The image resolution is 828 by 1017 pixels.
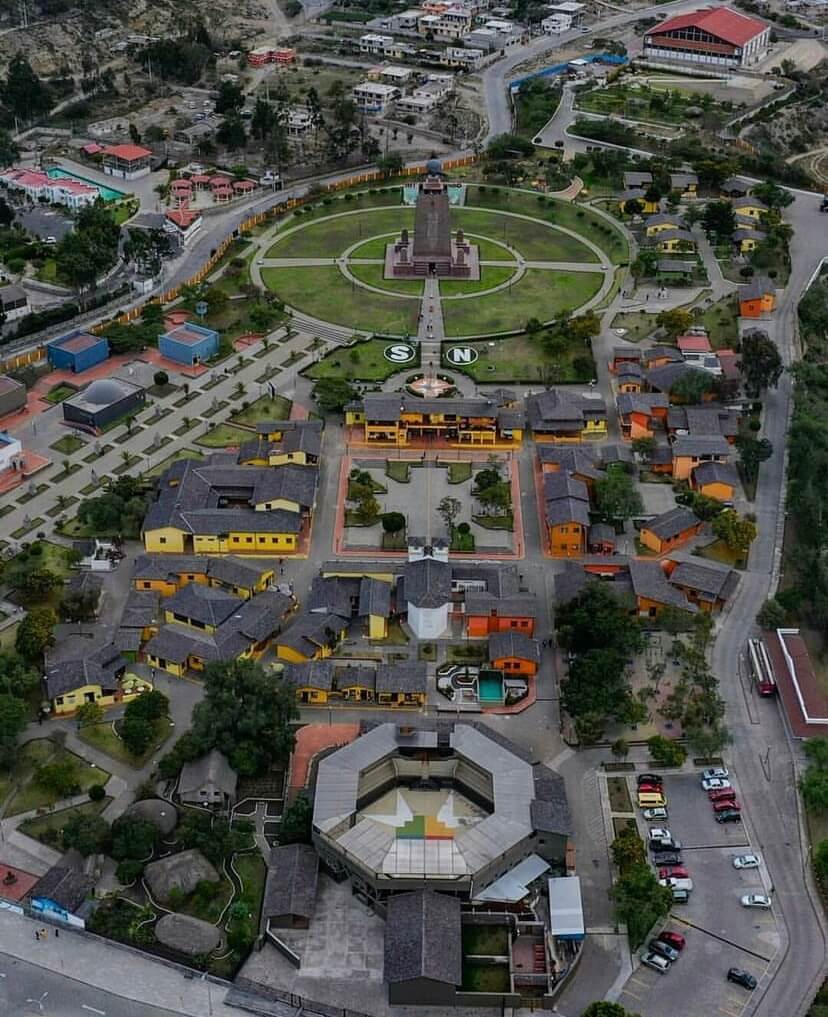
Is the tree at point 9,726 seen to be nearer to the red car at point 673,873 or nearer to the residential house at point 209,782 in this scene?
the residential house at point 209,782

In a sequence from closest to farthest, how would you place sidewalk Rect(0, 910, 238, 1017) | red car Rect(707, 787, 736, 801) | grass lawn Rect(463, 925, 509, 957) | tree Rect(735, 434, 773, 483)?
sidewalk Rect(0, 910, 238, 1017)
grass lawn Rect(463, 925, 509, 957)
red car Rect(707, 787, 736, 801)
tree Rect(735, 434, 773, 483)

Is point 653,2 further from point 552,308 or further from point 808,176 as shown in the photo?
point 552,308

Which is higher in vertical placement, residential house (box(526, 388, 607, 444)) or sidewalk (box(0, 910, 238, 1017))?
sidewalk (box(0, 910, 238, 1017))

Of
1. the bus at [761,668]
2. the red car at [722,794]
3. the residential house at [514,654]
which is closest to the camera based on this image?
the red car at [722,794]

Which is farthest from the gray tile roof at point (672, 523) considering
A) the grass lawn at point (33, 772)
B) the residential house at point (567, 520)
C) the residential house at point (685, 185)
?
the residential house at point (685, 185)

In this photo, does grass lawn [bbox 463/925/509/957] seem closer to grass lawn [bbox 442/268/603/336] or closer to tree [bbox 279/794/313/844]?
tree [bbox 279/794/313/844]

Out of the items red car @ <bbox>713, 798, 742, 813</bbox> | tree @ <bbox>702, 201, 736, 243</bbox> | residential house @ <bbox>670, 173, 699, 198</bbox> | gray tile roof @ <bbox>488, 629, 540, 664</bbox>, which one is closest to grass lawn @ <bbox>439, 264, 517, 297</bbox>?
tree @ <bbox>702, 201, 736, 243</bbox>
